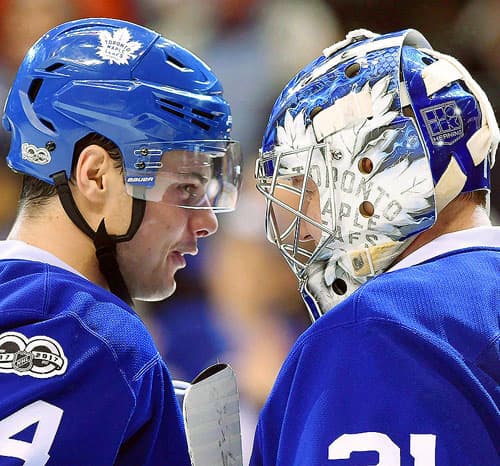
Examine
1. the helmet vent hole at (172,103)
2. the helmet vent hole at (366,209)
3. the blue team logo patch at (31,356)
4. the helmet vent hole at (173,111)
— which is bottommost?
the blue team logo patch at (31,356)

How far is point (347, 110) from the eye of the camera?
1273 millimetres

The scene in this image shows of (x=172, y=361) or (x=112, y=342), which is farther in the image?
(x=172, y=361)

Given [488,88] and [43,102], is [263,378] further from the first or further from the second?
[43,102]

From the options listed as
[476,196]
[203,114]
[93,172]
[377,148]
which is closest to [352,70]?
[377,148]

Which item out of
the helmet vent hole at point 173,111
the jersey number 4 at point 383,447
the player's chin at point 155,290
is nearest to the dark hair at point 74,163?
the helmet vent hole at point 173,111

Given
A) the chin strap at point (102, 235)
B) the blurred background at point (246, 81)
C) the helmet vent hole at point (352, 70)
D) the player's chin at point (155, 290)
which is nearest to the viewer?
Result: the helmet vent hole at point (352, 70)

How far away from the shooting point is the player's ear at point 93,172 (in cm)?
157

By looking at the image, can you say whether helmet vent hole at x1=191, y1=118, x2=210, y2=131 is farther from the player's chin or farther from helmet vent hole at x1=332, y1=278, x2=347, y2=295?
helmet vent hole at x1=332, y1=278, x2=347, y2=295

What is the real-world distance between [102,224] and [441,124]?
0.69 m

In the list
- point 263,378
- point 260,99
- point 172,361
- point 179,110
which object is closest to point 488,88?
point 260,99

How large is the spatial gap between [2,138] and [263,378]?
1.34 metres

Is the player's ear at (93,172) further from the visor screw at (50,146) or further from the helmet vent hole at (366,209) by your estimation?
the helmet vent hole at (366,209)

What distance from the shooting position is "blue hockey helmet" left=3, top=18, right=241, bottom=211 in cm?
157

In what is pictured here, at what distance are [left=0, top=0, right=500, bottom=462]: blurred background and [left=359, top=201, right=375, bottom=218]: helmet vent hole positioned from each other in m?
1.76
